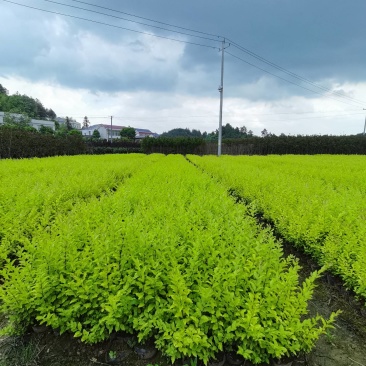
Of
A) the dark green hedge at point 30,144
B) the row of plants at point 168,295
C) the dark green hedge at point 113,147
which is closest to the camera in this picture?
the row of plants at point 168,295

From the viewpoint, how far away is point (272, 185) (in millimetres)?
6801

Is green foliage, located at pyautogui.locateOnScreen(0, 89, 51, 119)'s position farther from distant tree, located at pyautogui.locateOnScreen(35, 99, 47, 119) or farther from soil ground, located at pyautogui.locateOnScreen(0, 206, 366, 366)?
soil ground, located at pyautogui.locateOnScreen(0, 206, 366, 366)

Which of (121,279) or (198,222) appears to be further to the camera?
(198,222)

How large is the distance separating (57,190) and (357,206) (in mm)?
5888

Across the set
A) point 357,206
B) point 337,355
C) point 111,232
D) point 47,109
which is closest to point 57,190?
point 111,232

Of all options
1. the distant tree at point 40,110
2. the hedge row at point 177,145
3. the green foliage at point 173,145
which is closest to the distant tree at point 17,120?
the hedge row at point 177,145

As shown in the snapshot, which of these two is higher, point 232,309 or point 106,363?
point 232,309

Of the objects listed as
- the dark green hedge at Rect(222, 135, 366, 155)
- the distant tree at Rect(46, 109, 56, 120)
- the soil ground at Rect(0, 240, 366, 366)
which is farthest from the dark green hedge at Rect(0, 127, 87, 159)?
the distant tree at Rect(46, 109, 56, 120)

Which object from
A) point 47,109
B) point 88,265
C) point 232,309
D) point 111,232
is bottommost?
point 232,309

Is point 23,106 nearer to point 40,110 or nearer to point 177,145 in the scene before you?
point 40,110

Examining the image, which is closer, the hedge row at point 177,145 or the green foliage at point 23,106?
the hedge row at point 177,145

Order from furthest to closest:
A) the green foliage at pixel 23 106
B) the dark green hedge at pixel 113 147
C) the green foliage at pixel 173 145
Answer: the green foliage at pixel 23 106 → the green foliage at pixel 173 145 → the dark green hedge at pixel 113 147

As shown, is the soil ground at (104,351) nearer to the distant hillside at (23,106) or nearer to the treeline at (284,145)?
the treeline at (284,145)

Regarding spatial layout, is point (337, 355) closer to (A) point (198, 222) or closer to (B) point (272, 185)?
(A) point (198, 222)
